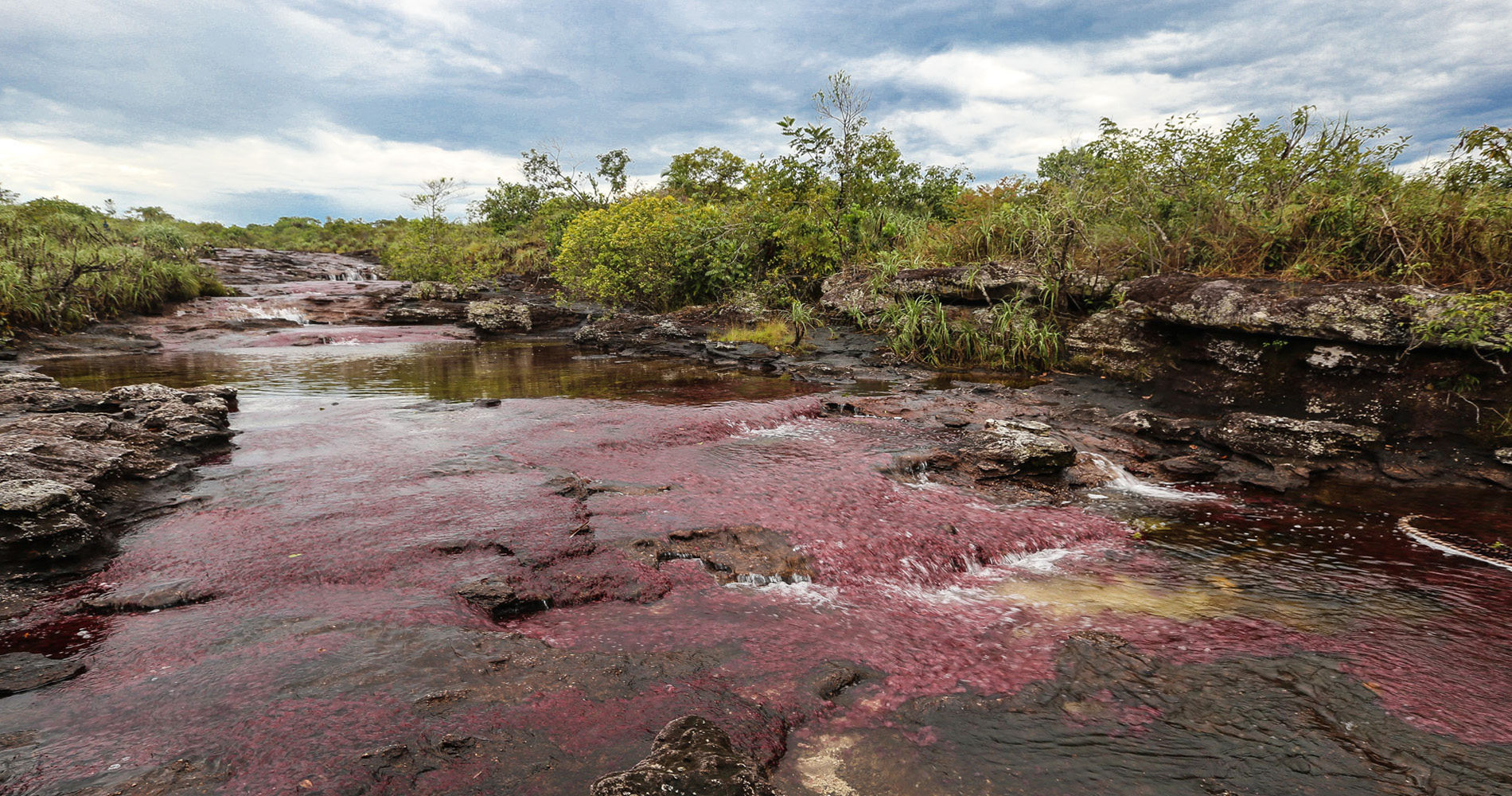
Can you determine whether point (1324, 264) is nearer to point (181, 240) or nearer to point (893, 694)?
point (893, 694)

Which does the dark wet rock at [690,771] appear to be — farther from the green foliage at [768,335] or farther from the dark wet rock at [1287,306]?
the green foliage at [768,335]

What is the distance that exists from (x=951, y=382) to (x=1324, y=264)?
6.17 metres

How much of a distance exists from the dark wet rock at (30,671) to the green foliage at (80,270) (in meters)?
20.7

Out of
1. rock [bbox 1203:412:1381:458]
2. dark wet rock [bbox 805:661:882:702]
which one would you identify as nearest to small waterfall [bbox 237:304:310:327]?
dark wet rock [bbox 805:661:882:702]

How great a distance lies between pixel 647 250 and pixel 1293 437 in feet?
59.8

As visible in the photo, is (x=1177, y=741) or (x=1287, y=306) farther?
(x=1287, y=306)

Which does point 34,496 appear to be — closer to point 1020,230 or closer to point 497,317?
point 1020,230

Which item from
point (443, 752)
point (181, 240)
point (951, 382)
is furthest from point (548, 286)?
point (443, 752)

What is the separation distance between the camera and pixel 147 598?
4602mm

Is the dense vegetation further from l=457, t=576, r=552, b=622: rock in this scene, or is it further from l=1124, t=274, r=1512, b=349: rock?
l=457, t=576, r=552, b=622: rock

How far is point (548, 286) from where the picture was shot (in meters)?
31.5

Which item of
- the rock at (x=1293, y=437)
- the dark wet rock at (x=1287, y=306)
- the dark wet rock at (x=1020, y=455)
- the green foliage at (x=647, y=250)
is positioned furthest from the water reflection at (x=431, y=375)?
the rock at (x=1293, y=437)

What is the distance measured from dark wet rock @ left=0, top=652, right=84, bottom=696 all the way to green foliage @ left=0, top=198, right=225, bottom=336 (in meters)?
20.7

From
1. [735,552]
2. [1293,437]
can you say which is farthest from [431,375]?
[1293,437]
